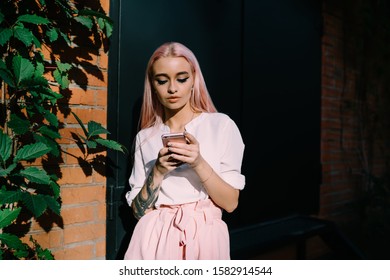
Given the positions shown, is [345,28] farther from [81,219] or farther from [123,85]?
[81,219]

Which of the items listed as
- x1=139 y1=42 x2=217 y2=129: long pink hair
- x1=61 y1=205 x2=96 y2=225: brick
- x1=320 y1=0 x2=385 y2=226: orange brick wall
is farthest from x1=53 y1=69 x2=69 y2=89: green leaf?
x1=320 y1=0 x2=385 y2=226: orange brick wall

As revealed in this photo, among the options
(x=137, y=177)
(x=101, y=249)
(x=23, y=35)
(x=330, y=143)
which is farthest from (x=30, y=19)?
(x=330, y=143)

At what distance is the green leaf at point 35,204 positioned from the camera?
144cm

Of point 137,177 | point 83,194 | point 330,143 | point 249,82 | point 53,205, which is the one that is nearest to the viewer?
point 53,205

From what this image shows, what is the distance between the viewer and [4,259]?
1.67 meters

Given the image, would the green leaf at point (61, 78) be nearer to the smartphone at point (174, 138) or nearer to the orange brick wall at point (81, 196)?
the orange brick wall at point (81, 196)

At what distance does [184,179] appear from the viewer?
1762mm

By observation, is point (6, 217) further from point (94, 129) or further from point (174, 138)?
point (174, 138)

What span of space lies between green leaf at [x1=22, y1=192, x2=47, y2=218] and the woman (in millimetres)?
435

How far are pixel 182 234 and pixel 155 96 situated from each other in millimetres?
702

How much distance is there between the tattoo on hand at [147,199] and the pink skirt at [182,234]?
41 mm

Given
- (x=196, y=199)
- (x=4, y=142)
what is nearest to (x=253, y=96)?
(x=196, y=199)

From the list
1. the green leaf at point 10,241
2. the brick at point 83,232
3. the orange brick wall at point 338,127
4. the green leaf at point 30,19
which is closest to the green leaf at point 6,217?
the green leaf at point 10,241

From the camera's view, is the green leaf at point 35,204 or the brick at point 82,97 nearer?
the green leaf at point 35,204
